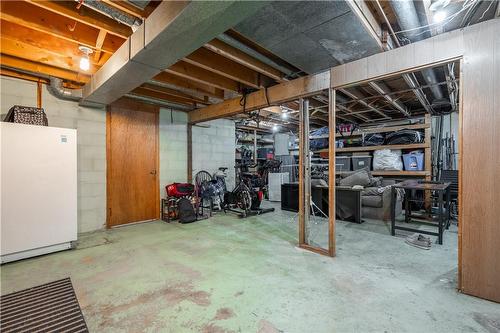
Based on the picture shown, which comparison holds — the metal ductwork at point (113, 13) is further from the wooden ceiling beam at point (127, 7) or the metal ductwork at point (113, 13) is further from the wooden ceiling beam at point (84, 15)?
the wooden ceiling beam at point (84, 15)

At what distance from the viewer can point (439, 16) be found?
2.04 metres

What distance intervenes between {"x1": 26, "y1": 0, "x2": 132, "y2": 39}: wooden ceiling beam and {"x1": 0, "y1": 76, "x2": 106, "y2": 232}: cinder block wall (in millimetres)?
1978

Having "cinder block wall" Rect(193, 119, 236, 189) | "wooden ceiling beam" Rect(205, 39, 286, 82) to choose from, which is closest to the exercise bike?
"cinder block wall" Rect(193, 119, 236, 189)

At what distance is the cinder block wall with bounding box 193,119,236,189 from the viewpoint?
5.71 m

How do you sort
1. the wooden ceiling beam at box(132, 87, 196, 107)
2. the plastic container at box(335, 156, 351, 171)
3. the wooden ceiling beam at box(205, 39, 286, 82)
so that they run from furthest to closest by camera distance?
1. the plastic container at box(335, 156, 351, 171)
2. the wooden ceiling beam at box(132, 87, 196, 107)
3. the wooden ceiling beam at box(205, 39, 286, 82)

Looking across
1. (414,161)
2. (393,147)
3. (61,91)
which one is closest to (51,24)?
(61,91)

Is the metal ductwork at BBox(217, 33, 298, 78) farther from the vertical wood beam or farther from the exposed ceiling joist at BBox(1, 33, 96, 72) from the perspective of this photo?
the vertical wood beam

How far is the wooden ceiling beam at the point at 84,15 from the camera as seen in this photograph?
79.5 inches

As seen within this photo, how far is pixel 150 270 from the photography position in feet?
8.21

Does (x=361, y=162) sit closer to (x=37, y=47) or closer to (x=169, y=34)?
(x=169, y=34)

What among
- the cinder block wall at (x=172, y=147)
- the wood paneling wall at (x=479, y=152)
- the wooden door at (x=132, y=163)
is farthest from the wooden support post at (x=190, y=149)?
the wood paneling wall at (x=479, y=152)

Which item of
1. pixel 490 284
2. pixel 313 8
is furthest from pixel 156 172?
pixel 490 284

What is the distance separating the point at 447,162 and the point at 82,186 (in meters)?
8.16

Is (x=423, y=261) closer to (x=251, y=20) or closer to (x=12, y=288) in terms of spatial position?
(x=251, y=20)
